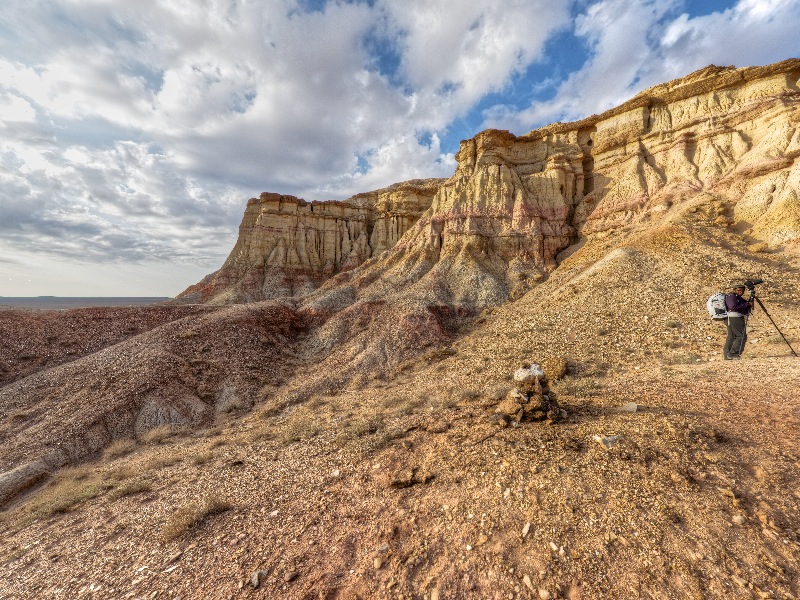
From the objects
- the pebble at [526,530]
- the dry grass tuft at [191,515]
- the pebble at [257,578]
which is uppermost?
the pebble at [526,530]

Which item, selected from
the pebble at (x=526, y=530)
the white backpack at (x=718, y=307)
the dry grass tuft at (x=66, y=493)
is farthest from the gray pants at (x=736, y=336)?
the dry grass tuft at (x=66, y=493)

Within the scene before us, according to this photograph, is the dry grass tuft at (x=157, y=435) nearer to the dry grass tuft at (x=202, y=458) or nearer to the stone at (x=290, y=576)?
the dry grass tuft at (x=202, y=458)

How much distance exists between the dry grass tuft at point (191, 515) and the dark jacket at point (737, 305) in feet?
44.0

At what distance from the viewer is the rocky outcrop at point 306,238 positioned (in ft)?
155

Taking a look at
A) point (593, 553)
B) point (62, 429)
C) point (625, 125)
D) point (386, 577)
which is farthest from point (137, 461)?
point (625, 125)

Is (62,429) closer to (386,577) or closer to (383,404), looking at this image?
(383,404)

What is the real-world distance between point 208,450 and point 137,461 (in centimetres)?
246

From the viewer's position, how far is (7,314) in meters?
21.0

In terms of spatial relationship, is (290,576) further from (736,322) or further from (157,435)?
(736,322)

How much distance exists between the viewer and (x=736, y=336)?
906cm

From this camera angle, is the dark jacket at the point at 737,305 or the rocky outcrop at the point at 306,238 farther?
the rocky outcrop at the point at 306,238

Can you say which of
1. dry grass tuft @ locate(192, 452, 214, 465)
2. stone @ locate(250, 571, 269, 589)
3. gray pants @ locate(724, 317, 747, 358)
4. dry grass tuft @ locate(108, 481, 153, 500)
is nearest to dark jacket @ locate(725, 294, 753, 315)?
gray pants @ locate(724, 317, 747, 358)

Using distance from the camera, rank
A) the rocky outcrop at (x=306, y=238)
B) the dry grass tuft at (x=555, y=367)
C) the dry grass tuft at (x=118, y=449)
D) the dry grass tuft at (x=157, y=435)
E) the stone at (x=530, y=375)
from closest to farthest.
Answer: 1. the stone at (x=530, y=375)
2. the dry grass tuft at (x=555, y=367)
3. the dry grass tuft at (x=118, y=449)
4. the dry grass tuft at (x=157, y=435)
5. the rocky outcrop at (x=306, y=238)

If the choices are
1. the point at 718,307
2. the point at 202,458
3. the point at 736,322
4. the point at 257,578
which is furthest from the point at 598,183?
the point at 257,578
